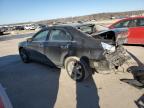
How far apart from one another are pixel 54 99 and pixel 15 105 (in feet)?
3.02

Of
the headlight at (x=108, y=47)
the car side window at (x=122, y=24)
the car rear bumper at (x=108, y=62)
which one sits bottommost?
the car rear bumper at (x=108, y=62)

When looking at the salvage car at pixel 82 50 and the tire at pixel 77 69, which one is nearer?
the salvage car at pixel 82 50

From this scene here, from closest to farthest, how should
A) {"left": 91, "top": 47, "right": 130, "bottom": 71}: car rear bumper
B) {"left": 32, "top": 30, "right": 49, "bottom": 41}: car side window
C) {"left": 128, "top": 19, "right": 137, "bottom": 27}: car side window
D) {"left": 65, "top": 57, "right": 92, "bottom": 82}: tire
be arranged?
{"left": 91, "top": 47, "right": 130, "bottom": 71}: car rear bumper < {"left": 65, "top": 57, "right": 92, "bottom": 82}: tire < {"left": 32, "top": 30, "right": 49, "bottom": 41}: car side window < {"left": 128, "top": 19, "right": 137, "bottom": 27}: car side window

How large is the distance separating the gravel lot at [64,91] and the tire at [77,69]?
174mm

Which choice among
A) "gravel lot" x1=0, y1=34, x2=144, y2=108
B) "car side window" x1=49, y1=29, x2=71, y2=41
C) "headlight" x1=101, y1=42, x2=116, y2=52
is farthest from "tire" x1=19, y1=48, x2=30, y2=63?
"headlight" x1=101, y1=42, x2=116, y2=52

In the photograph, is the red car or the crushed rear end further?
the red car

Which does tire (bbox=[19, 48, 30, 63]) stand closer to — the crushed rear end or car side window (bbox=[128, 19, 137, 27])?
the crushed rear end

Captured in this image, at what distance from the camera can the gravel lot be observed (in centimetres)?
489

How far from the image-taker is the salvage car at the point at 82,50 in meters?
5.86

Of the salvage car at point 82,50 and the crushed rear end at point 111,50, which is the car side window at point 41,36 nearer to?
the salvage car at point 82,50

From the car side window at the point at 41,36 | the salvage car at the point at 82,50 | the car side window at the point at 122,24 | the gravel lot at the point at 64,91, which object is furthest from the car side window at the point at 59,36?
the car side window at the point at 122,24

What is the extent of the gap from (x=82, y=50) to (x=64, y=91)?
1260mm

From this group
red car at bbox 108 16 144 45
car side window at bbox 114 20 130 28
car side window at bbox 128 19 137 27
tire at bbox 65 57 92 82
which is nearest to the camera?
tire at bbox 65 57 92 82

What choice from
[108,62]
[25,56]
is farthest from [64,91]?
[25,56]
